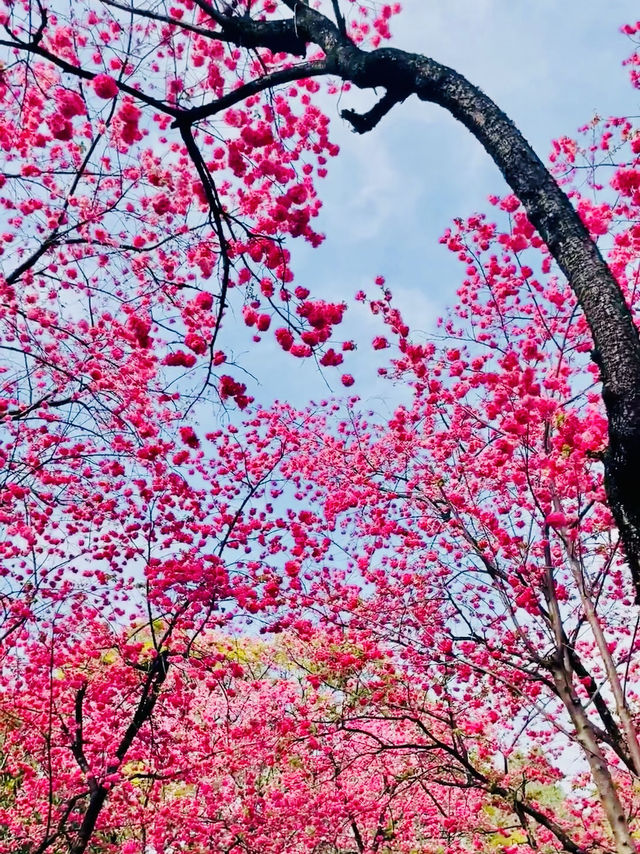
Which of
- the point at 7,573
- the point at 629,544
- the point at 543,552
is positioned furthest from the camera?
the point at 7,573

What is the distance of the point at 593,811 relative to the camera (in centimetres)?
1440

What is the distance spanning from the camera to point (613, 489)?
256 centimetres

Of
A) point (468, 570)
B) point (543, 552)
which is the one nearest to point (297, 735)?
point (468, 570)

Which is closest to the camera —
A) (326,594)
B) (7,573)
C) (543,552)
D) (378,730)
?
(543,552)

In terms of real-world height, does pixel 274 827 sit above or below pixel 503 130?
below

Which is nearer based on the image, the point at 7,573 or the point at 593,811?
the point at 7,573

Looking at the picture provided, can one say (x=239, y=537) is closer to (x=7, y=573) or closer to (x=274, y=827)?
(x=7, y=573)

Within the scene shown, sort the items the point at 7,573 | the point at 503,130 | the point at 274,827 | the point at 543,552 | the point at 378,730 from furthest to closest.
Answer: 1. the point at 378,730
2. the point at 274,827
3. the point at 7,573
4. the point at 543,552
5. the point at 503,130

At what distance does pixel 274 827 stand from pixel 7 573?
29.1ft

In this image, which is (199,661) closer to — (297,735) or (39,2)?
(297,735)

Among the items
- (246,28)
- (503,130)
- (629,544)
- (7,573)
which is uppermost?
(246,28)

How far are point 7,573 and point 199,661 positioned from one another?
3835 mm

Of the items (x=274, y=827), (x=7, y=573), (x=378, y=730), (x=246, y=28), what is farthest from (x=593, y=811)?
(x=246, y=28)

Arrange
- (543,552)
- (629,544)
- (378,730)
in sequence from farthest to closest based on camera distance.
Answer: (378,730) → (543,552) → (629,544)
